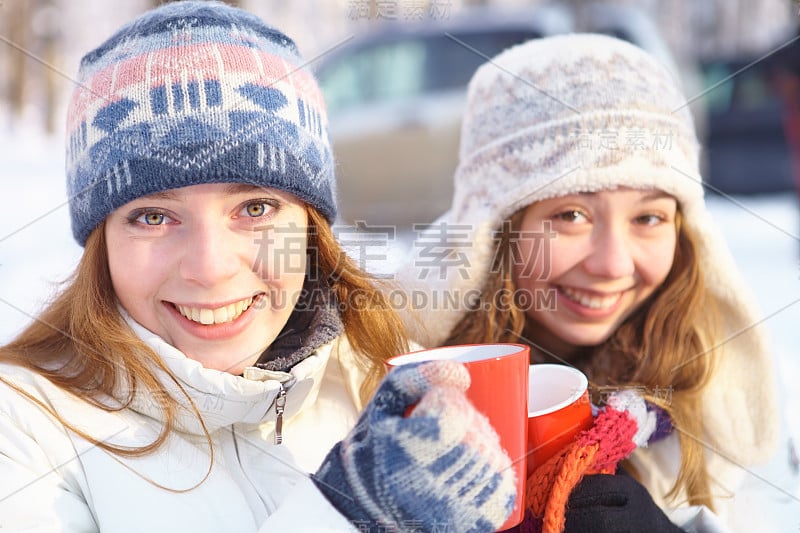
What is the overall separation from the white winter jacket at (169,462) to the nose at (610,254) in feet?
2.22

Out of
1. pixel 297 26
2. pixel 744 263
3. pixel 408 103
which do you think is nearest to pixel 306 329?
pixel 408 103

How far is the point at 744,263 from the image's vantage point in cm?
541

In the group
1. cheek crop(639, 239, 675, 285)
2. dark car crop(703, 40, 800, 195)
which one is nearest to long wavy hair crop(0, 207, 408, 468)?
cheek crop(639, 239, 675, 285)

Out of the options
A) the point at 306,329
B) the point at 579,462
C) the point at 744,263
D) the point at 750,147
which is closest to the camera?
the point at 579,462

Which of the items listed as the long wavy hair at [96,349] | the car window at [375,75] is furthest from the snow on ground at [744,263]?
the car window at [375,75]

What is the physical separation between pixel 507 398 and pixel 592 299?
0.75 metres

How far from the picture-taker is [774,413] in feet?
6.40

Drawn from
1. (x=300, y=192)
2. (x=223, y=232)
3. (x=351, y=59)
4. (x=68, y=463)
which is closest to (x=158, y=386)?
(x=68, y=463)

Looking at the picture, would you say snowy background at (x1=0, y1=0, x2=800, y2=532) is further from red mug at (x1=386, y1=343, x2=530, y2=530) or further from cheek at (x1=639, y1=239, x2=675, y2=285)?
red mug at (x1=386, y1=343, x2=530, y2=530)

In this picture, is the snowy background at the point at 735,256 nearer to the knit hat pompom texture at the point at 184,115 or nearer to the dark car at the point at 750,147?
the dark car at the point at 750,147

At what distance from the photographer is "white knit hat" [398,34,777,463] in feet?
6.05

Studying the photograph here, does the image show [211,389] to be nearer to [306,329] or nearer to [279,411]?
[279,411]

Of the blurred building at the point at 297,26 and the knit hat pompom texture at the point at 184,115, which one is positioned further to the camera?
the blurred building at the point at 297,26

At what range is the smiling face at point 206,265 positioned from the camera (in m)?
1.44
